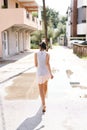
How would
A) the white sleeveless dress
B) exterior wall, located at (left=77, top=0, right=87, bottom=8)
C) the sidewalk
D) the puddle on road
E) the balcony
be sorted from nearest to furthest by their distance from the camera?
the sidewalk < the white sleeveless dress < the puddle on road < the balcony < exterior wall, located at (left=77, top=0, right=87, bottom=8)

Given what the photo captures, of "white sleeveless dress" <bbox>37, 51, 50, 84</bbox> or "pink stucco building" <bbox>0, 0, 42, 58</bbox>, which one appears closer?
"white sleeveless dress" <bbox>37, 51, 50, 84</bbox>

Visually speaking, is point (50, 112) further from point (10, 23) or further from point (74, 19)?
point (74, 19)

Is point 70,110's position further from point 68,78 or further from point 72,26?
point 72,26

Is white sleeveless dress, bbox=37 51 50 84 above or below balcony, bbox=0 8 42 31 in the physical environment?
below

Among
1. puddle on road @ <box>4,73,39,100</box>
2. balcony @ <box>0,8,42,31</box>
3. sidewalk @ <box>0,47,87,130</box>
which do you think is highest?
balcony @ <box>0,8,42,31</box>

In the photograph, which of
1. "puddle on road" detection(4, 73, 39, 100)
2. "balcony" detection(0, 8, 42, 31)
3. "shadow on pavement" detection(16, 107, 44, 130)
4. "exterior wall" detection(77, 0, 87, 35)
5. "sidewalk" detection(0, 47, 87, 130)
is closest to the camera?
"shadow on pavement" detection(16, 107, 44, 130)

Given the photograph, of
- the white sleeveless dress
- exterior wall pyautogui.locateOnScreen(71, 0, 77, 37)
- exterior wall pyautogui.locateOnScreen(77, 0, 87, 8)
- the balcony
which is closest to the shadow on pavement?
the white sleeveless dress

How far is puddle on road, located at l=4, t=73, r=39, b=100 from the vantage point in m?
9.06

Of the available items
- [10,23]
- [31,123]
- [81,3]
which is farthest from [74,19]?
[31,123]

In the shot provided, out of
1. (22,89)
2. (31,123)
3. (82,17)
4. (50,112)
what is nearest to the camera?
(31,123)

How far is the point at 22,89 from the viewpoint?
10234 mm

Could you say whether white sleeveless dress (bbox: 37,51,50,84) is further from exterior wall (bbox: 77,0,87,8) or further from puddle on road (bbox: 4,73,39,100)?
exterior wall (bbox: 77,0,87,8)

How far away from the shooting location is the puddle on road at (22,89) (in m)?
9.06

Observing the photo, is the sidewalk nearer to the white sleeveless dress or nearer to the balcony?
the white sleeveless dress
